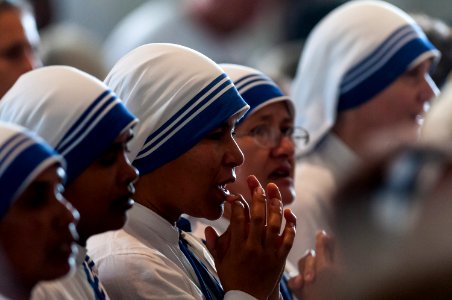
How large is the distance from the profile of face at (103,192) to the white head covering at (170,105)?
393 mm

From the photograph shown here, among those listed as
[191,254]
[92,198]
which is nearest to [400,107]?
[191,254]

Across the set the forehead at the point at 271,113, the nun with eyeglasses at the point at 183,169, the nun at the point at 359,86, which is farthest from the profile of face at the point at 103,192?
the nun at the point at 359,86

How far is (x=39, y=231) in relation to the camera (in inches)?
121

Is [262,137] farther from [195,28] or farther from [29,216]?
[195,28]

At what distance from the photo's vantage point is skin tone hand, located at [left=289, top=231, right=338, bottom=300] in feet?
14.3

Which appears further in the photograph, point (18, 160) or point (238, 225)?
point (238, 225)

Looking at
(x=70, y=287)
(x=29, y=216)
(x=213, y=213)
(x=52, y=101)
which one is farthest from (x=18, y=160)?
(x=213, y=213)

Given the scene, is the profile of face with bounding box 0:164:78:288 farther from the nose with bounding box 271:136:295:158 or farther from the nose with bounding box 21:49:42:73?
the nose with bounding box 21:49:42:73

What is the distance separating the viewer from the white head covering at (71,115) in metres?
3.47

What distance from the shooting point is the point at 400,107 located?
602cm

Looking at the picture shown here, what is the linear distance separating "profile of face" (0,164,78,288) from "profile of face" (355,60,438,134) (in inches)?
123

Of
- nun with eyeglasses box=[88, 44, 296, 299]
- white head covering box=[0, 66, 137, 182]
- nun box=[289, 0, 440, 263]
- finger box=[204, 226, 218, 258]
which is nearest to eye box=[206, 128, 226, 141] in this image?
nun with eyeglasses box=[88, 44, 296, 299]

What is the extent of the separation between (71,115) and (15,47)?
219cm

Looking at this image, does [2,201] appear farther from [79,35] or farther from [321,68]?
[79,35]
